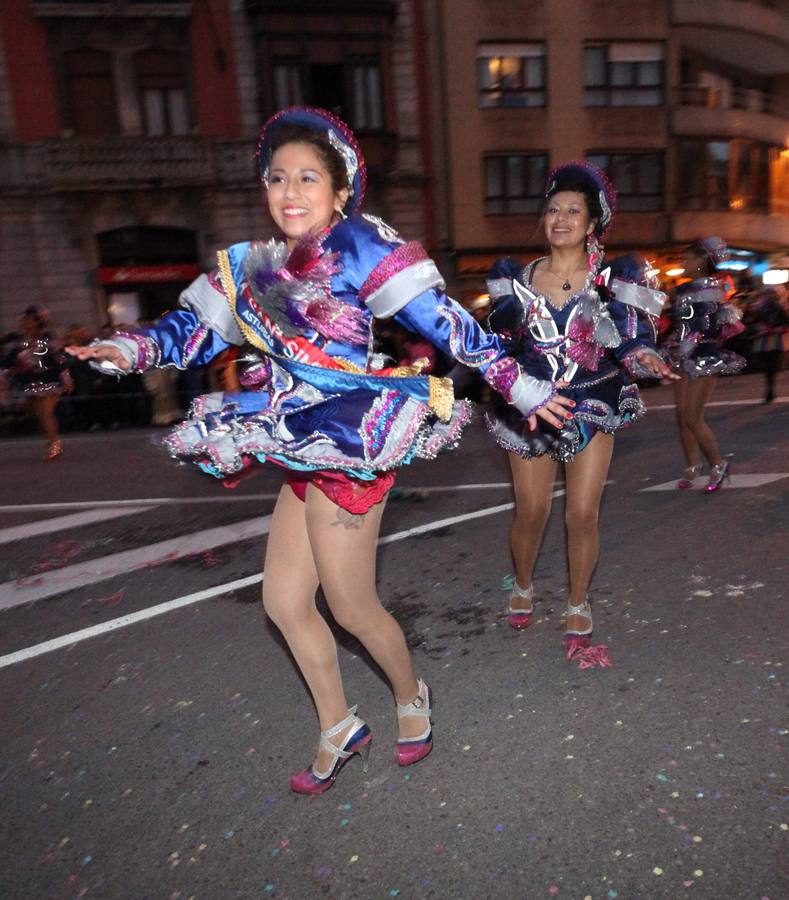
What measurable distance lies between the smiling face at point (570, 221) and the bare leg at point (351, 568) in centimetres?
151

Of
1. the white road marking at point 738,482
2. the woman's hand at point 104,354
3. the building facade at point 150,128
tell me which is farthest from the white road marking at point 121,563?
the building facade at point 150,128

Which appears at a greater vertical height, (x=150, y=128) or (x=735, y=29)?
(x=735, y=29)

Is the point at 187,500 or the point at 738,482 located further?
the point at 187,500

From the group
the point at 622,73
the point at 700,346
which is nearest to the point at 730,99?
the point at 622,73

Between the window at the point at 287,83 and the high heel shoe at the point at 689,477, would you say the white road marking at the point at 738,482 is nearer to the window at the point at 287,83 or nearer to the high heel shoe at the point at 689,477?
the high heel shoe at the point at 689,477

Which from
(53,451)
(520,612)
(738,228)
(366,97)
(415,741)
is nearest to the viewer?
(415,741)

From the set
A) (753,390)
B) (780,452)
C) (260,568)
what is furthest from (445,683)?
(753,390)

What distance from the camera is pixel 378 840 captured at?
2.32 metres

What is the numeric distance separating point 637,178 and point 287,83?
417 inches

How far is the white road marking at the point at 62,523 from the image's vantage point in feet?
20.2

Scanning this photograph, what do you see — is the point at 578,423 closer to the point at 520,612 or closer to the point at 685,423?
the point at 520,612

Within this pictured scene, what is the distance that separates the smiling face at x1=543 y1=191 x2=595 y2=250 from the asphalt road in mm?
1776

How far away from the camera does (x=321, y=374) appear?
7.63 feet

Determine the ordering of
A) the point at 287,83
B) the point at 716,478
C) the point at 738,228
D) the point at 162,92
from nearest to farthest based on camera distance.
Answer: the point at 716,478 < the point at 162,92 < the point at 287,83 < the point at 738,228
